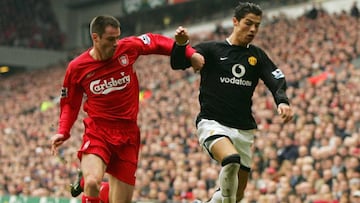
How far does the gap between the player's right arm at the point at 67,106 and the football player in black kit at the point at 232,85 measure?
108cm

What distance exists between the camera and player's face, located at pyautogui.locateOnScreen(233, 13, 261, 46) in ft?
28.2

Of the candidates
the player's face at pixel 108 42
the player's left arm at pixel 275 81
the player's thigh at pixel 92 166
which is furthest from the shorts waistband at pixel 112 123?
the player's left arm at pixel 275 81

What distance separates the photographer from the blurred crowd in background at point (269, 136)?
46.8 ft

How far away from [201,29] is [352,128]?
66.9 ft

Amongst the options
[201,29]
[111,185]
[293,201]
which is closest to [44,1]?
[201,29]

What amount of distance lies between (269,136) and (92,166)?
338 inches

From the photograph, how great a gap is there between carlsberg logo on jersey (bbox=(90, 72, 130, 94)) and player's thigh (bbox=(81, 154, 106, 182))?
0.69 meters

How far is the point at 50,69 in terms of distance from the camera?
41312 mm

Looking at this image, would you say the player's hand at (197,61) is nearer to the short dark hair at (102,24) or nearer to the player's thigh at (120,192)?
the short dark hair at (102,24)

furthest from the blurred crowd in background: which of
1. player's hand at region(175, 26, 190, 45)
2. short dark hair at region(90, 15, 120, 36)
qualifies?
player's hand at region(175, 26, 190, 45)

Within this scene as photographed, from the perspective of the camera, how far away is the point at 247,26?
8.63m

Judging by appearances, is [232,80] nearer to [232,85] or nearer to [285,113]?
[232,85]

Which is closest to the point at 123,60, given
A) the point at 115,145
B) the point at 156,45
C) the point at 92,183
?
the point at 156,45

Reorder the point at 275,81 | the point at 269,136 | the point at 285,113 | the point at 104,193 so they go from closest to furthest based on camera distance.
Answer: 1. the point at 285,113
2. the point at 275,81
3. the point at 104,193
4. the point at 269,136
